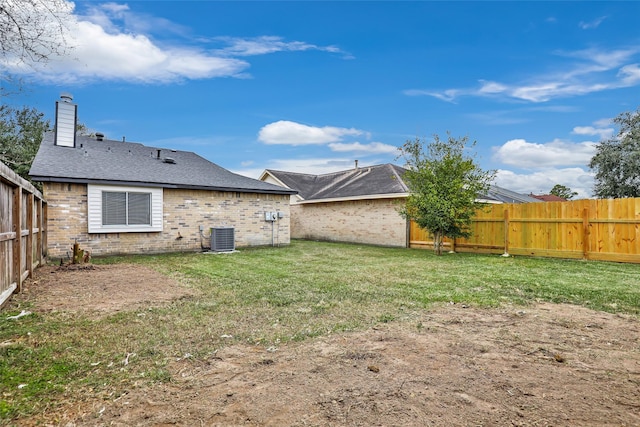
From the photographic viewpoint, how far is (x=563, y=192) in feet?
157

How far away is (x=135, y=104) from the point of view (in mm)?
15367

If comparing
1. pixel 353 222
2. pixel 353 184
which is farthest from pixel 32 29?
pixel 353 184

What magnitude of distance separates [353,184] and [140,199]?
1026 cm

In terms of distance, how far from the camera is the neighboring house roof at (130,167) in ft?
35.0

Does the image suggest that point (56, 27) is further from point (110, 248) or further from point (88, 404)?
point (110, 248)

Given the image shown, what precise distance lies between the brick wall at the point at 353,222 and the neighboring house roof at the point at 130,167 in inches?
155

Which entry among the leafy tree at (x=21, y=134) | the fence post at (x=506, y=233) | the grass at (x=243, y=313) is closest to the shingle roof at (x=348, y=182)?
the fence post at (x=506, y=233)

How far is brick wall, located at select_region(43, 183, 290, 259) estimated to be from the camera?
34.0ft

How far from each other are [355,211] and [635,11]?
1119 cm

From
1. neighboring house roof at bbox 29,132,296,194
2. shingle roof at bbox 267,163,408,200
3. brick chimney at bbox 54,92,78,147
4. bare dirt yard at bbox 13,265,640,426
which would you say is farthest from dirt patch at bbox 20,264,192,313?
shingle roof at bbox 267,163,408,200

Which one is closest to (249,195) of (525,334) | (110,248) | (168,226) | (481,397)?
(168,226)

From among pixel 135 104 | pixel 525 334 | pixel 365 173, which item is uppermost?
pixel 135 104

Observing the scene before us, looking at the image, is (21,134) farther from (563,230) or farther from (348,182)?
(563,230)

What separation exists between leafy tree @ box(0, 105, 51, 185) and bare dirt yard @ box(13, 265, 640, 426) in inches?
849
